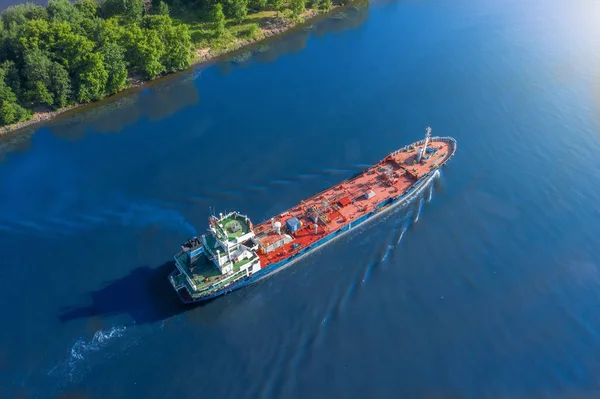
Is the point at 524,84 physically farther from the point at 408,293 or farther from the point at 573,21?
the point at 408,293

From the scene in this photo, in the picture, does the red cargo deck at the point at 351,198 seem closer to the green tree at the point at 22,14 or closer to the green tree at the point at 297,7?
the green tree at the point at 297,7

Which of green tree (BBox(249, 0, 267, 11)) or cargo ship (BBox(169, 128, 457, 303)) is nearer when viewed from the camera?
cargo ship (BBox(169, 128, 457, 303))

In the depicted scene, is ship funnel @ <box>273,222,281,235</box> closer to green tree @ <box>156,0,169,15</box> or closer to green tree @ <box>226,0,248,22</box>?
green tree @ <box>226,0,248,22</box>

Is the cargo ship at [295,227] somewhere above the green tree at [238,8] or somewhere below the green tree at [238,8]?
below

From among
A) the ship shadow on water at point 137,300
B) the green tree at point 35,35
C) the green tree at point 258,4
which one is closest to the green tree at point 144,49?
the green tree at point 35,35

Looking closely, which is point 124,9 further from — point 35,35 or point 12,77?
point 12,77

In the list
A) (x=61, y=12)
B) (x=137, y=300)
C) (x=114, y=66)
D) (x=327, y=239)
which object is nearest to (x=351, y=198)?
(x=327, y=239)

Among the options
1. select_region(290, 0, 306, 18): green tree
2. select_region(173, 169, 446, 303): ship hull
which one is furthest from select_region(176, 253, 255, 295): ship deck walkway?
select_region(290, 0, 306, 18): green tree
